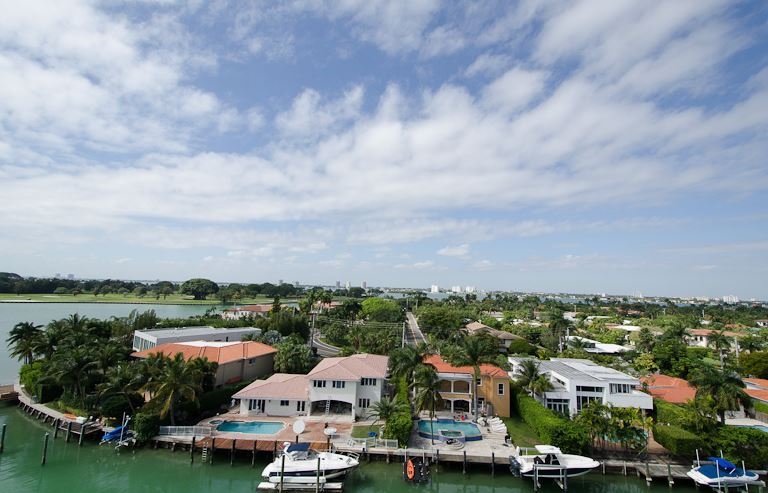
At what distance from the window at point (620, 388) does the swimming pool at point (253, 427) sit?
30.2 meters

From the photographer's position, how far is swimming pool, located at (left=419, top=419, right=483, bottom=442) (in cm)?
3095

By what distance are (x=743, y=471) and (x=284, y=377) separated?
36.5 m

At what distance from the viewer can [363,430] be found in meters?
32.2

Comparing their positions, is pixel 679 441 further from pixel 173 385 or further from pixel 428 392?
pixel 173 385

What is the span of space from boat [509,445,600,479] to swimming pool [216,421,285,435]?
61.8 feet

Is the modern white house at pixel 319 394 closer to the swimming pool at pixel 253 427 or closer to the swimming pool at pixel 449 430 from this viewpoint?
the swimming pool at pixel 253 427

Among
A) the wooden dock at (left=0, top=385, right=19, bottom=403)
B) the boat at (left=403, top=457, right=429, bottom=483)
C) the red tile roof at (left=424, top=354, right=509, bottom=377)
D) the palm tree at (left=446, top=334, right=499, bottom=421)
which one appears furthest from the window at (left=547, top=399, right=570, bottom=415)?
the wooden dock at (left=0, top=385, right=19, bottom=403)

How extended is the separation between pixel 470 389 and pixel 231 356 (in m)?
25.7

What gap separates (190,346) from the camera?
44625 mm

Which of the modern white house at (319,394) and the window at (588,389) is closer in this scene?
the modern white house at (319,394)

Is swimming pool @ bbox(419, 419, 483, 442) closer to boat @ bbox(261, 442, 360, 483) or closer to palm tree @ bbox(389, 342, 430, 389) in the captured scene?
palm tree @ bbox(389, 342, 430, 389)

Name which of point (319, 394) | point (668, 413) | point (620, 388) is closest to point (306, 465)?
point (319, 394)

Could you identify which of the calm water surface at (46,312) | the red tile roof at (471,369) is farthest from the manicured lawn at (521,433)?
the calm water surface at (46,312)

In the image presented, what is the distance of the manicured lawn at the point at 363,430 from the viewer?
31125 mm
